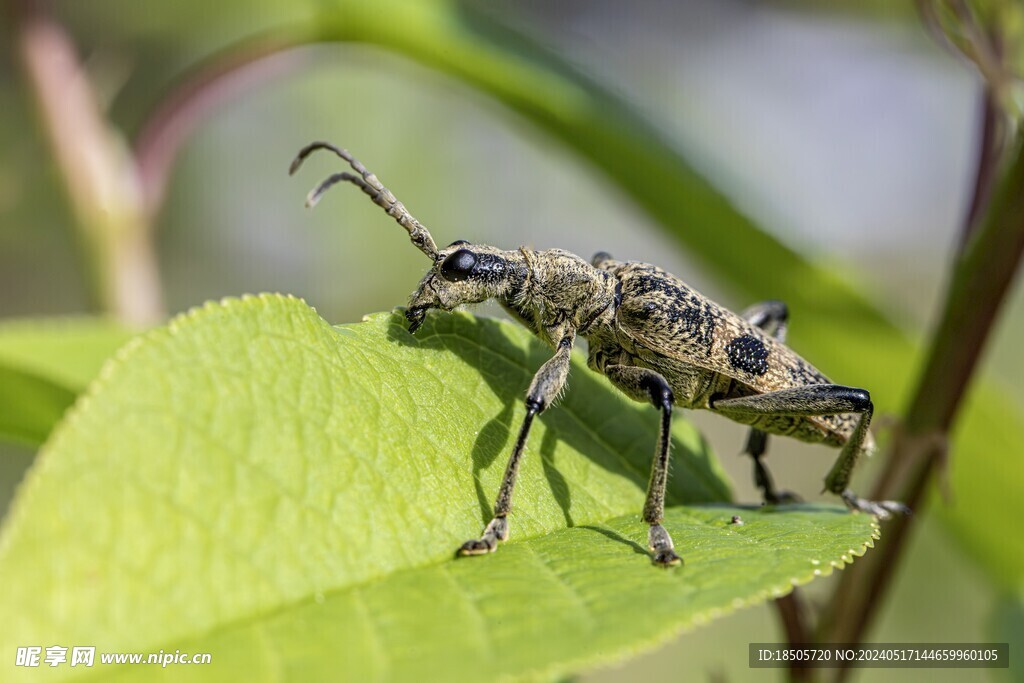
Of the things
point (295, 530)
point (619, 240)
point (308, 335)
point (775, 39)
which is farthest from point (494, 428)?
point (775, 39)

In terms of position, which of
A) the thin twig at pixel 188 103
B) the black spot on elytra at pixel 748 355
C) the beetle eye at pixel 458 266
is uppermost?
the thin twig at pixel 188 103

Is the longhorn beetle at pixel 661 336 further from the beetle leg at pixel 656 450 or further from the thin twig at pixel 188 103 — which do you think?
the thin twig at pixel 188 103

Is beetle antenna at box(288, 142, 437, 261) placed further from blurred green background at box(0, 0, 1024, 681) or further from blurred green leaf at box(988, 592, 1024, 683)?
blurred green leaf at box(988, 592, 1024, 683)

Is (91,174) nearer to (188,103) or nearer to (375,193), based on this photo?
(188,103)

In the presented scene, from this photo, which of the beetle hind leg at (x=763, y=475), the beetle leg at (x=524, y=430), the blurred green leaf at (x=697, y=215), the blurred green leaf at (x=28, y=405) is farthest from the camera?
the blurred green leaf at (x=697, y=215)

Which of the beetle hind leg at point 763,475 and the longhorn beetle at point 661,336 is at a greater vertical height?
the longhorn beetle at point 661,336

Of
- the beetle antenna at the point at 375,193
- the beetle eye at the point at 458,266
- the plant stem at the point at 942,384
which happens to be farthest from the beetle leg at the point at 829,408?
the beetle antenna at the point at 375,193
